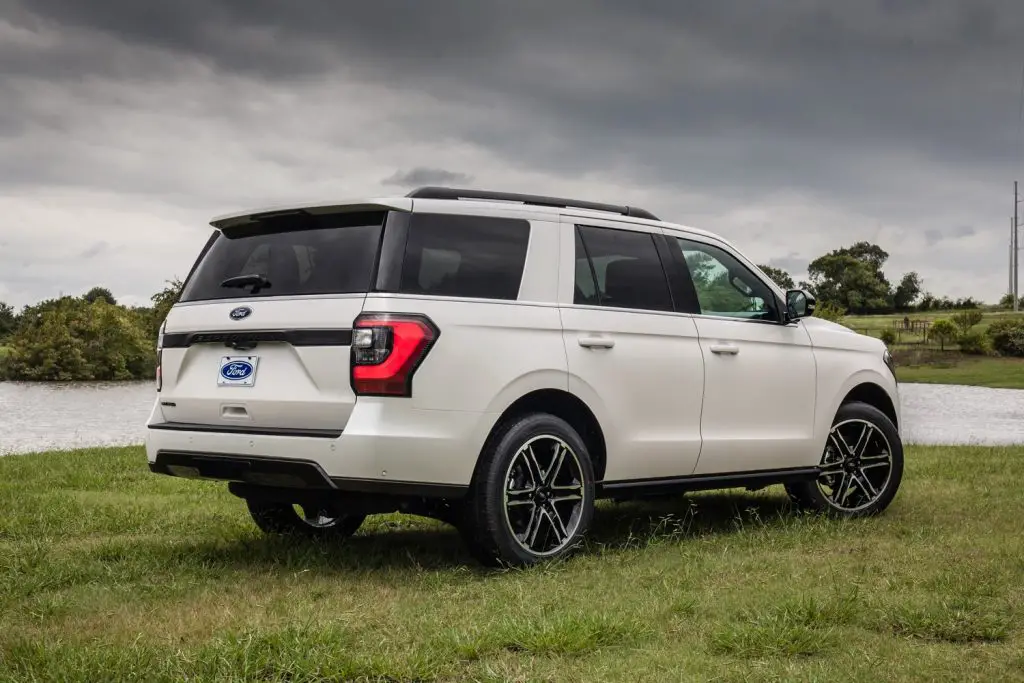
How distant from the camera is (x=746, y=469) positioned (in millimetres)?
7465

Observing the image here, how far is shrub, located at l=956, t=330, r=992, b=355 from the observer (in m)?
48.2

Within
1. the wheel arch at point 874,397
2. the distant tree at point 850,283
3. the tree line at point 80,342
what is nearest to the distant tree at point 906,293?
the distant tree at point 850,283

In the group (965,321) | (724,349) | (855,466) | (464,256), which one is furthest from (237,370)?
(965,321)

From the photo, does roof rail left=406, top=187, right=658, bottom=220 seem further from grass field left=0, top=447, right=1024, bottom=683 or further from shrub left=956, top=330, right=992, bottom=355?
shrub left=956, top=330, right=992, bottom=355

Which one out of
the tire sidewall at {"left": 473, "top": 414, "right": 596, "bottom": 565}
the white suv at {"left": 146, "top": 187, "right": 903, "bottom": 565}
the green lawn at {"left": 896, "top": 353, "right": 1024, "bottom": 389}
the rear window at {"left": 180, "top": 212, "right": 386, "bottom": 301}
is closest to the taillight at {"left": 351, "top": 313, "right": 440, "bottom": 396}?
the white suv at {"left": 146, "top": 187, "right": 903, "bottom": 565}

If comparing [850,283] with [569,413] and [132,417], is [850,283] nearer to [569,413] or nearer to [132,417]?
[132,417]

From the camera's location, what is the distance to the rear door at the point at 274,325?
5730 mm

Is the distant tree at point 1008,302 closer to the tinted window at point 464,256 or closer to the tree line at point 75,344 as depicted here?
the tree line at point 75,344

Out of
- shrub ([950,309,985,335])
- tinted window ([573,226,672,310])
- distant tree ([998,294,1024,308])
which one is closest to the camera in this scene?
tinted window ([573,226,672,310])

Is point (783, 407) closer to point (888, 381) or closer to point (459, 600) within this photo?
point (888, 381)

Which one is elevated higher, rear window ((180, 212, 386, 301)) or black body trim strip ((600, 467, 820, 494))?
rear window ((180, 212, 386, 301))

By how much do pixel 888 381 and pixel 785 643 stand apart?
458cm

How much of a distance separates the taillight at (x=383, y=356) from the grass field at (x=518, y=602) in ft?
3.31

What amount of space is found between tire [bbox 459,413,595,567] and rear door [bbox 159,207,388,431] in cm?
85
